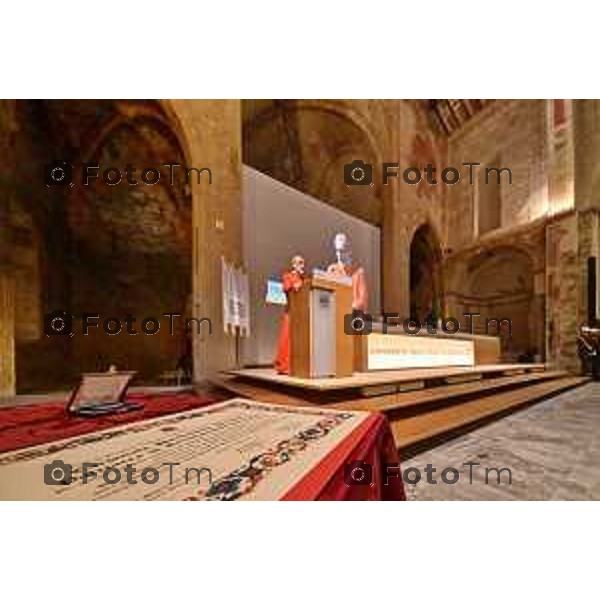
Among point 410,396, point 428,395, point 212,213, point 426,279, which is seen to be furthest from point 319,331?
point 426,279

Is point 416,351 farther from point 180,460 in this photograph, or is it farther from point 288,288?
point 180,460

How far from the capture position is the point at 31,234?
277 inches

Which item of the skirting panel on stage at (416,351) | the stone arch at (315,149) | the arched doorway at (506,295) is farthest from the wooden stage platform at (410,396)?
the arched doorway at (506,295)

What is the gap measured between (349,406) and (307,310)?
89 cm

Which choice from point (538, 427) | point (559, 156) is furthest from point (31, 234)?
point (559, 156)

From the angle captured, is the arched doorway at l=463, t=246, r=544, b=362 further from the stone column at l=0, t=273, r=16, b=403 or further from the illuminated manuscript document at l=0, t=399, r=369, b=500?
the stone column at l=0, t=273, r=16, b=403

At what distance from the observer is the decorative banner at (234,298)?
18.0 ft

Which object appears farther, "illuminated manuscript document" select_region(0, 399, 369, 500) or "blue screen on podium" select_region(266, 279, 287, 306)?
"blue screen on podium" select_region(266, 279, 287, 306)

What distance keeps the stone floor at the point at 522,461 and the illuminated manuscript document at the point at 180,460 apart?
0.69 metres

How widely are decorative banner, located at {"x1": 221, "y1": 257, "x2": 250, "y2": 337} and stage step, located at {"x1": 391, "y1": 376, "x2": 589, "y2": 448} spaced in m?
3.05

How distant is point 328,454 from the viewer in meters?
1.78

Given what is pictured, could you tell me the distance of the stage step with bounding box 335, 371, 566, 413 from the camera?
3.04m

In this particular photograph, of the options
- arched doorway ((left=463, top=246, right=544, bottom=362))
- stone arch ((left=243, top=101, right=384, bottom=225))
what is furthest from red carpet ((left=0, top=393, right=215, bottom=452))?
arched doorway ((left=463, top=246, right=544, bottom=362))
